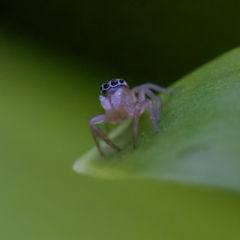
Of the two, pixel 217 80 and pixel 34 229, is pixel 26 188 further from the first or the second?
pixel 217 80

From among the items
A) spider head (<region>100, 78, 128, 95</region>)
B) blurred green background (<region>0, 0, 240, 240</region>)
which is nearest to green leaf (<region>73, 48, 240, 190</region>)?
blurred green background (<region>0, 0, 240, 240</region>)

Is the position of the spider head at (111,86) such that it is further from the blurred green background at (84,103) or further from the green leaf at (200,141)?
the green leaf at (200,141)

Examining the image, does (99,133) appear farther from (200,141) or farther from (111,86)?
(200,141)

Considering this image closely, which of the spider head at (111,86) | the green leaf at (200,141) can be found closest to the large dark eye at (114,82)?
the spider head at (111,86)

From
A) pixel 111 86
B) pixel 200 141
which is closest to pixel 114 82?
pixel 111 86

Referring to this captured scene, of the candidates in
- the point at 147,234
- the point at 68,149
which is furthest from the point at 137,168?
the point at 68,149

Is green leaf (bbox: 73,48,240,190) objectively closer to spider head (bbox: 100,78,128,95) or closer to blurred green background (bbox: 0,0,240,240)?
blurred green background (bbox: 0,0,240,240)
